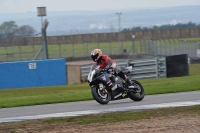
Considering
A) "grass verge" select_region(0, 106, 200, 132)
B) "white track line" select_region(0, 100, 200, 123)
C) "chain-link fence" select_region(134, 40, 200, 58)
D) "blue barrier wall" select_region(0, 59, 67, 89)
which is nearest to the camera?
"grass verge" select_region(0, 106, 200, 132)

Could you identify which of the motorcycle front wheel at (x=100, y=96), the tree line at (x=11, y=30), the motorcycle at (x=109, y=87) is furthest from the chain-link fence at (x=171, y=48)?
the motorcycle front wheel at (x=100, y=96)

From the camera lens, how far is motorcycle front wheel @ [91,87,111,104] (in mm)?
14820

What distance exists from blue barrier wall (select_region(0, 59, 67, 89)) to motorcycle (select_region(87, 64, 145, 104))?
16849 mm

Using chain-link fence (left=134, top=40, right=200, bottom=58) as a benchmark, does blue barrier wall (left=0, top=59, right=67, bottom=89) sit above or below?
below

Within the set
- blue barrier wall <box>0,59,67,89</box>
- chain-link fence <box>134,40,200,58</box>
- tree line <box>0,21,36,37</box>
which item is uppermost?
tree line <box>0,21,36,37</box>

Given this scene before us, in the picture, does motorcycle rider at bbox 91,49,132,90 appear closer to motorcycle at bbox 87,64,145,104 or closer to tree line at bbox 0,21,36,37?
motorcycle at bbox 87,64,145,104

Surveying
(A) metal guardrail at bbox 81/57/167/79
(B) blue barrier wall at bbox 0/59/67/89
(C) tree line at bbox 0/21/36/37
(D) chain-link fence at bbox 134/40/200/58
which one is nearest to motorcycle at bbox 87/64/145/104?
(A) metal guardrail at bbox 81/57/167/79

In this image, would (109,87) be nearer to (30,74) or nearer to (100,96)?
(100,96)

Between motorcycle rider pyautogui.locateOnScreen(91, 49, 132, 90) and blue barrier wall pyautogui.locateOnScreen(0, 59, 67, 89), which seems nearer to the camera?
motorcycle rider pyautogui.locateOnScreen(91, 49, 132, 90)

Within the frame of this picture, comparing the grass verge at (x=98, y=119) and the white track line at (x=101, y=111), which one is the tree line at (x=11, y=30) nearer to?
the white track line at (x=101, y=111)

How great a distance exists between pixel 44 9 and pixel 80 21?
174ft

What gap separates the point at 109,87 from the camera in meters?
15.1

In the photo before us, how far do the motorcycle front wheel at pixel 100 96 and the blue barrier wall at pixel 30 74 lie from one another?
17140 mm

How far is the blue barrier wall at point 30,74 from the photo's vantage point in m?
31.8
